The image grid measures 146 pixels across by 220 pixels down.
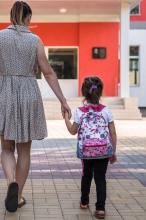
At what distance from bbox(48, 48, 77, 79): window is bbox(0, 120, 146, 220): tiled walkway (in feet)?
41.6

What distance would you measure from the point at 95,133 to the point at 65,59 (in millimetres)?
19353

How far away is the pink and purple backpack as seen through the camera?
5.33 metres

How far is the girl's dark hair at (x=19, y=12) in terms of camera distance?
18.1ft

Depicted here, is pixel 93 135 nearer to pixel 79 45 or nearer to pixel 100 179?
pixel 100 179

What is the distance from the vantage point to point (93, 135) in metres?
5.36

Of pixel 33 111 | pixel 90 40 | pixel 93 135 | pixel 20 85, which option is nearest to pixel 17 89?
pixel 20 85

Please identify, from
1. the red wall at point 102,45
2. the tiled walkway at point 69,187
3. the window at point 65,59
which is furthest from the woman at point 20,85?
the window at point 65,59

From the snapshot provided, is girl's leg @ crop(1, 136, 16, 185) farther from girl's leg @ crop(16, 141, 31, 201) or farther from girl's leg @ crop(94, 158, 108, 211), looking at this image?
girl's leg @ crop(94, 158, 108, 211)

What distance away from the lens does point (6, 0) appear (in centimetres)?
2048

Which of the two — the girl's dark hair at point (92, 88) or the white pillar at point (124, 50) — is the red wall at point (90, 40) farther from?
the girl's dark hair at point (92, 88)

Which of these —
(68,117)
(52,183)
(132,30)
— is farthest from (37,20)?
(68,117)

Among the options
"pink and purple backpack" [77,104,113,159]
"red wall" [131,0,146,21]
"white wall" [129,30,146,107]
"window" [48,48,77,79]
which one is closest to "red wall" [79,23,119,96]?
"window" [48,48,77,79]

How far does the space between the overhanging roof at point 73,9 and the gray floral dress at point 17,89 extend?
50.4ft

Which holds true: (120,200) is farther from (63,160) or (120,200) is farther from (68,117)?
(63,160)
